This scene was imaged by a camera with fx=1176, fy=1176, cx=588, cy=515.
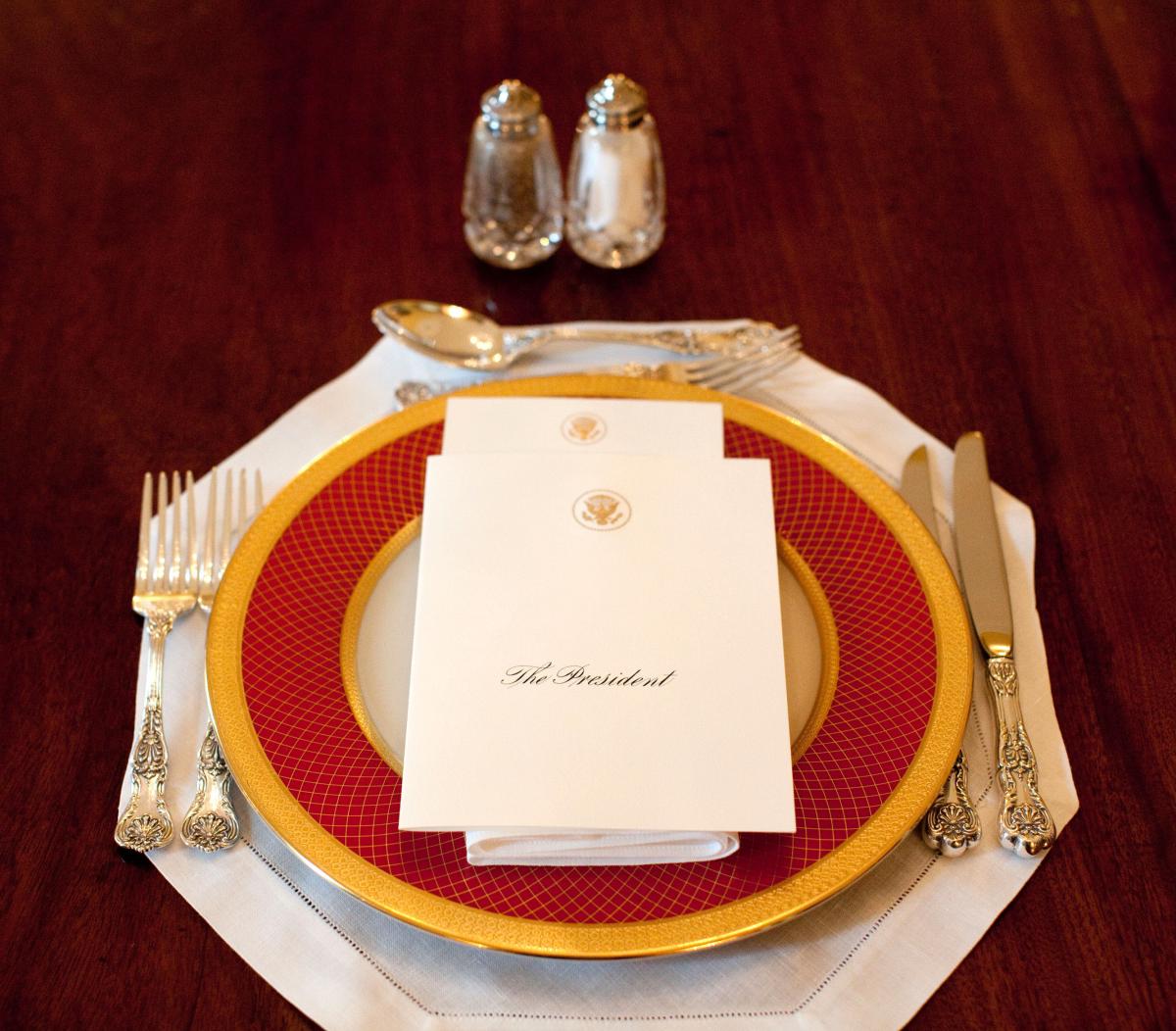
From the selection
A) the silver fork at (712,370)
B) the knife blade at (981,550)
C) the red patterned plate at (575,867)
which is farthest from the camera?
the silver fork at (712,370)

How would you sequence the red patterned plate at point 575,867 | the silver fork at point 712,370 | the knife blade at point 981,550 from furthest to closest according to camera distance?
the silver fork at point 712,370 → the knife blade at point 981,550 → the red patterned plate at point 575,867

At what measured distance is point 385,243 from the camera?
0.96 m

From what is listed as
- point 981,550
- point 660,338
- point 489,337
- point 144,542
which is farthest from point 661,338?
point 144,542

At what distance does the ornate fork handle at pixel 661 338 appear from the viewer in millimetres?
867

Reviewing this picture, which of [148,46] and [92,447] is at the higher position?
[148,46]

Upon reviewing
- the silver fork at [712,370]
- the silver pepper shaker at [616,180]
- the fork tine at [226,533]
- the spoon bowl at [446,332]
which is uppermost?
the silver pepper shaker at [616,180]

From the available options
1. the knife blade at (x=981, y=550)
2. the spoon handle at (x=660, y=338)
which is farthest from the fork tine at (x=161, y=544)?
the knife blade at (x=981, y=550)

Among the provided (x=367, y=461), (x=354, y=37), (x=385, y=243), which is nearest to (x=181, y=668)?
(x=367, y=461)

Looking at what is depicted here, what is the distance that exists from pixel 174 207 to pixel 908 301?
1.99 ft

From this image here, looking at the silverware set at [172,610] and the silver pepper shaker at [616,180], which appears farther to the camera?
the silver pepper shaker at [616,180]

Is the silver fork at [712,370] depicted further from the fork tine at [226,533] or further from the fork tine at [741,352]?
the fork tine at [226,533]

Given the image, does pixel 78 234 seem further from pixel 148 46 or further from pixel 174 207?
pixel 148 46

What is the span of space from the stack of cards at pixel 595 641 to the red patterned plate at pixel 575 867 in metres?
0.02

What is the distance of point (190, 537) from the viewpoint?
0.74 meters
